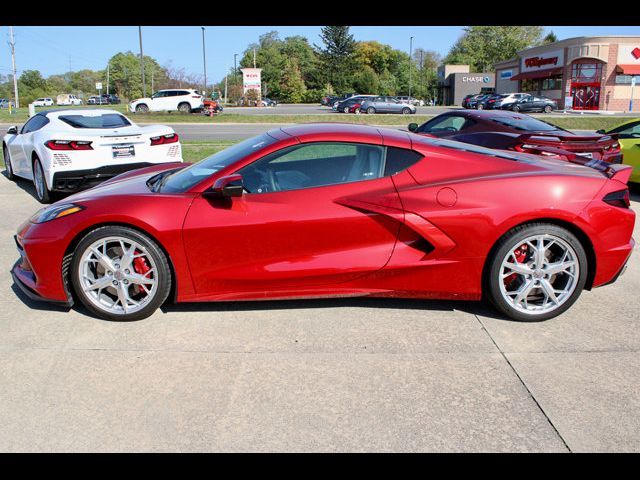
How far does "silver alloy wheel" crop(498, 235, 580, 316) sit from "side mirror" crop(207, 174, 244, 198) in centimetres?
195

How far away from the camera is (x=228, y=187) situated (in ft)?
12.6

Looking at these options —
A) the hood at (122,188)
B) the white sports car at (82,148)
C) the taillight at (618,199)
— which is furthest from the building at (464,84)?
the hood at (122,188)

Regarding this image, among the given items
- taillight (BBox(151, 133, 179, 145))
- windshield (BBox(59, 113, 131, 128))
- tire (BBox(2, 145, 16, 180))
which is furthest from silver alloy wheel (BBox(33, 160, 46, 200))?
tire (BBox(2, 145, 16, 180))

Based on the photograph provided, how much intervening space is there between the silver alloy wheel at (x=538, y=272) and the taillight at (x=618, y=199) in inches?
18.3

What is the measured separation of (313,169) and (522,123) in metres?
5.54

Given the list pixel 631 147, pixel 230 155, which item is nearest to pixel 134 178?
pixel 230 155

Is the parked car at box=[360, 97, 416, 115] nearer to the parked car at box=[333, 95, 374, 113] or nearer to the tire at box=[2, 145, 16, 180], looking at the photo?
the parked car at box=[333, 95, 374, 113]

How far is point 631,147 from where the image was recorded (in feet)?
29.9

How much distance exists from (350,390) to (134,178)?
2867 mm

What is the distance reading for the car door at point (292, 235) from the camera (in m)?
3.90

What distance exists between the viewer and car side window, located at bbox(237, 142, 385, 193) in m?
4.06

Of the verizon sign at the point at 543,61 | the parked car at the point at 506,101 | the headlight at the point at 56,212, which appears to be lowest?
the headlight at the point at 56,212

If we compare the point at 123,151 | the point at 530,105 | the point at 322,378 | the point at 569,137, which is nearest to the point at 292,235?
the point at 322,378

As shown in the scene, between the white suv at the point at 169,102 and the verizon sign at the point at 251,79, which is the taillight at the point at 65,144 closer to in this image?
the white suv at the point at 169,102
